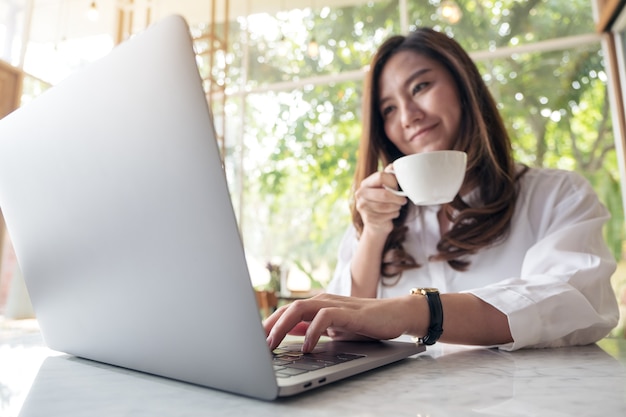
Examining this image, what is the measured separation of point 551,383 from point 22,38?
4587 mm

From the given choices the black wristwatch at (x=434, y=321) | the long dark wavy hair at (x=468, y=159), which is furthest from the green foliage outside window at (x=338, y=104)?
the black wristwatch at (x=434, y=321)

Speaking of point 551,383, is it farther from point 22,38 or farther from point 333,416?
point 22,38

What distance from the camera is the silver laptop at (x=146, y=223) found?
34cm

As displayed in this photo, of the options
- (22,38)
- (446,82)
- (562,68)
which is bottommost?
(446,82)

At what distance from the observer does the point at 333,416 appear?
1.12ft

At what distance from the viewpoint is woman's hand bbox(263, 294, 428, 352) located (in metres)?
0.55

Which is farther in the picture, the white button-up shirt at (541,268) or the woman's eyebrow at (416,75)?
the woman's eyebrow at (416,75)

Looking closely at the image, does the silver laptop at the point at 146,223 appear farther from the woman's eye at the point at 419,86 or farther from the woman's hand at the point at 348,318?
the woman's eye at the point at 419,86

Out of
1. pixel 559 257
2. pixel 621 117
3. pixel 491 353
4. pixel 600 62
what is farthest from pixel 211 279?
pixel 600 62

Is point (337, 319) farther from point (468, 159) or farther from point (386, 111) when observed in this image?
point (386, 111)

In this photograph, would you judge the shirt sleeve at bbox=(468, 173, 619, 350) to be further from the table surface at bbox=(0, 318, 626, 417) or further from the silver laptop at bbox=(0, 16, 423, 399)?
the silver laptop at bbox=(0, 16, 423, 399)

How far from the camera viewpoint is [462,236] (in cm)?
113

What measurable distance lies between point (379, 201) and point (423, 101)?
37cm

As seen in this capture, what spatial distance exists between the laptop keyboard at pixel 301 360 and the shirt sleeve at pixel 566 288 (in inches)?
11.2
